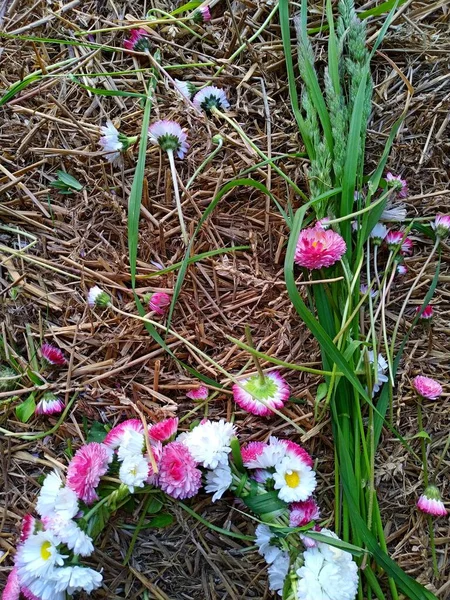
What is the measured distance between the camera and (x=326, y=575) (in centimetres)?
73

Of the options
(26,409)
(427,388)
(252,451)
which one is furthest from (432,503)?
(26,409)

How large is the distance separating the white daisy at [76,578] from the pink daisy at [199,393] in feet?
1.05

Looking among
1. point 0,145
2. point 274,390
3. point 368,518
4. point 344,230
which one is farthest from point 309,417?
point 0,145

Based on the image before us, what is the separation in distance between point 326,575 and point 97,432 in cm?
46

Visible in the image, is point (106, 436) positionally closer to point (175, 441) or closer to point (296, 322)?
point (175, 441)

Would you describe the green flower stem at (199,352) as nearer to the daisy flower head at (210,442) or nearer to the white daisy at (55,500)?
the daisy flower head at (210,442)

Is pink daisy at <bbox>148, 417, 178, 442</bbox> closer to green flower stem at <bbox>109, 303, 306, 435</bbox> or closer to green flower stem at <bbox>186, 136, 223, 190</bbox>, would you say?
green flower stem at <bbox>109, 303, 306, 435</bbox>

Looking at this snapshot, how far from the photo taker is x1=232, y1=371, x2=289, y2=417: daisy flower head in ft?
2.75

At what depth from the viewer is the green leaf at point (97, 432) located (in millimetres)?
880

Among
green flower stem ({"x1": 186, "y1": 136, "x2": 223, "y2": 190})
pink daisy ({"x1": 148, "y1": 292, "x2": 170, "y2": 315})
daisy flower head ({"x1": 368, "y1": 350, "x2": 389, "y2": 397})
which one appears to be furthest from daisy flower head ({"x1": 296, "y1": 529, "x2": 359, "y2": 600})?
green flower stem ({"x1": 186, "y1": 136, "x2": 223, "y2": 190})

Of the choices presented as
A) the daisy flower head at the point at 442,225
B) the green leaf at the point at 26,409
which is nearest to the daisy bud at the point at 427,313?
the daisy flower head at the point at 442,225

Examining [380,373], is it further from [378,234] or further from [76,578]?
[76,578]

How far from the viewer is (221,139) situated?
973 mm

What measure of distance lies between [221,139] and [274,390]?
517mm
